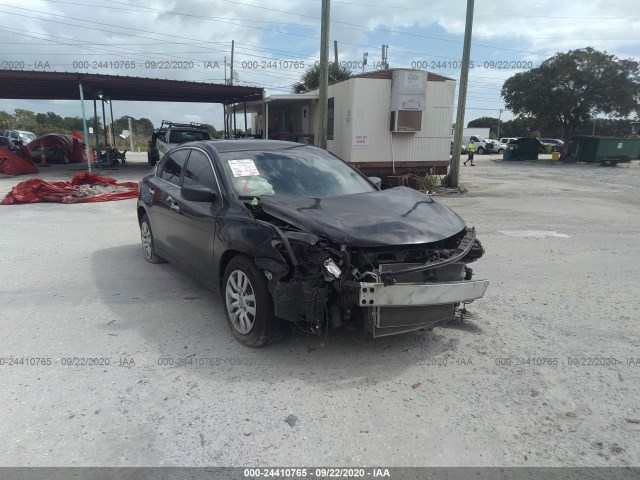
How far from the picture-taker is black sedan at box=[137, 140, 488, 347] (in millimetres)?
3322

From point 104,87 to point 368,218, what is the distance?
64.5ft

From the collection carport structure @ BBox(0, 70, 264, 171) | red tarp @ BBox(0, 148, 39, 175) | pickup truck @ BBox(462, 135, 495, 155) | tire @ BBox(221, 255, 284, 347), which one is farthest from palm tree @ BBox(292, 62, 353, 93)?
tire @ BBox(221, 255, 284, 347)

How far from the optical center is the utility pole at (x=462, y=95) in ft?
48.9

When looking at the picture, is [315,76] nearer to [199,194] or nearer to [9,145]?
[9,145]

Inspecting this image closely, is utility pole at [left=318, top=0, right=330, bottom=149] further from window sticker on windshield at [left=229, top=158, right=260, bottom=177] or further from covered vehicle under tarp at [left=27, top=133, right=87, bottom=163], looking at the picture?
covered vehicle under tarp at [left=27, top=133, right=87, bottom=163]

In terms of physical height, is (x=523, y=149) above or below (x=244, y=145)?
below

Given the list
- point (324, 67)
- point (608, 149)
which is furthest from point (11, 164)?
point (608, 149)

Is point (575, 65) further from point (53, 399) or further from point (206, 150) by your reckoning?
point (53, 399)

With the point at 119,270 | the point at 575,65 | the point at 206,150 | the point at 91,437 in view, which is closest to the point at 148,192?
the point at 119,270

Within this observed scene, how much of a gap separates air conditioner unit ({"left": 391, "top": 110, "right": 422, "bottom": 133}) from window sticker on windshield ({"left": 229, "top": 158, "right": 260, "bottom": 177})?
11022mm

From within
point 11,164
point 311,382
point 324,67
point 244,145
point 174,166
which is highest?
point 324,67

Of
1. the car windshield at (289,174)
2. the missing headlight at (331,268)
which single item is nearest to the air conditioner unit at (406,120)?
the car windshield at (289,174)

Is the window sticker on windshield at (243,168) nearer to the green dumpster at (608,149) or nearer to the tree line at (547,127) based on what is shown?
the green dumpster at (608,149)

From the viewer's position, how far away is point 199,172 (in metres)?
4.79
